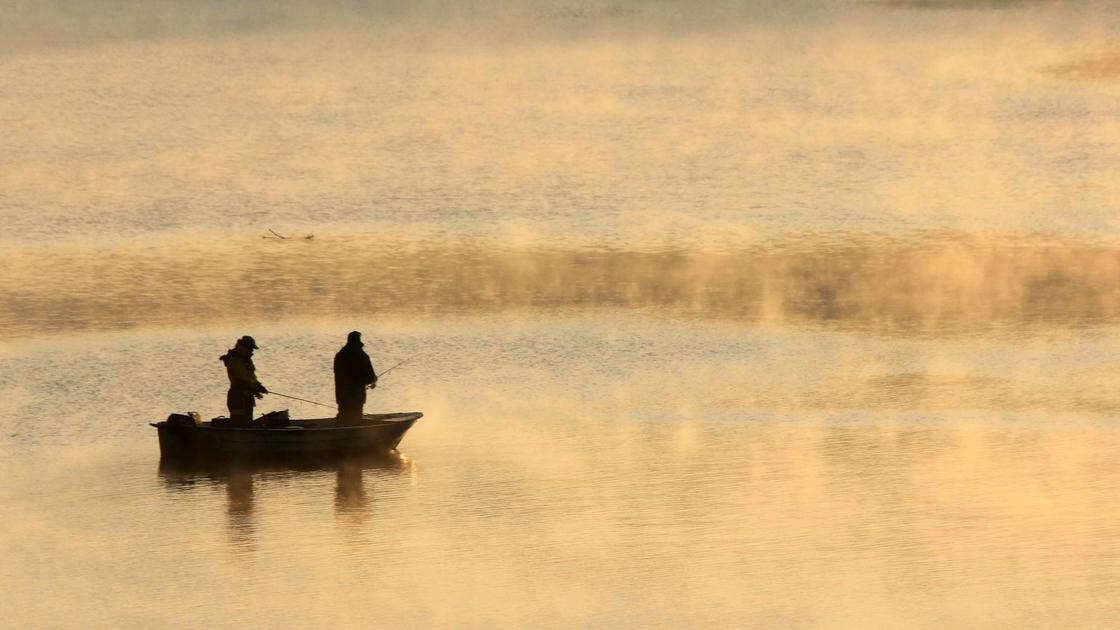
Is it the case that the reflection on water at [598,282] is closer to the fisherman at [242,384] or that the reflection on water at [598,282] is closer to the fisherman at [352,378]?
the fisherman at [242,384]

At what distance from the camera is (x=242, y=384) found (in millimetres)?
26656

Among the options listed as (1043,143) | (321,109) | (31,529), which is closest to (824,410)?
(31,529)

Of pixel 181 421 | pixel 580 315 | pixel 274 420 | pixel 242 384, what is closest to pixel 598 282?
pixel 580 315

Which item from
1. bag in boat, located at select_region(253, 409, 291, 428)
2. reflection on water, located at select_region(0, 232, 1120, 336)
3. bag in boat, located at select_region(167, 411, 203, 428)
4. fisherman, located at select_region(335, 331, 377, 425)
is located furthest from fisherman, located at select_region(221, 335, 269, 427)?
reflection on water, located at select_region(0, 232, 1120, 336)

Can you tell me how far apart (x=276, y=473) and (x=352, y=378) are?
1591 millimetres

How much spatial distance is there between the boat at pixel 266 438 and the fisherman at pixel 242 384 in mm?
262

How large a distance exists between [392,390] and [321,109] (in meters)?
37.7

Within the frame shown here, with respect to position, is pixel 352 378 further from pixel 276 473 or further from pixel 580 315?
pixel 580 315

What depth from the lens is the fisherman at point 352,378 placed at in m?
26.7

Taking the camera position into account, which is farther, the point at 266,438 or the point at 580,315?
the point at 580,315

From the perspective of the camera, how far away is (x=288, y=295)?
43.0m

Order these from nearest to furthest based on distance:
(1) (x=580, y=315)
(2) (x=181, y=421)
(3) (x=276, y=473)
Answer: (3) (x=276, y=473), (2) (x=181, y=421), (1) (x=580, y=315)

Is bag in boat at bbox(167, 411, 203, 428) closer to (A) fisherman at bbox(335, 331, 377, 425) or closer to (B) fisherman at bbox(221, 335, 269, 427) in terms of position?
(B) fisherman at bbox(221, 335, 269, 427)

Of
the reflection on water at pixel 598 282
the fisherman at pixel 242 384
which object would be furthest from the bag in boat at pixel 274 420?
the reflection on water at pixel 598 282
